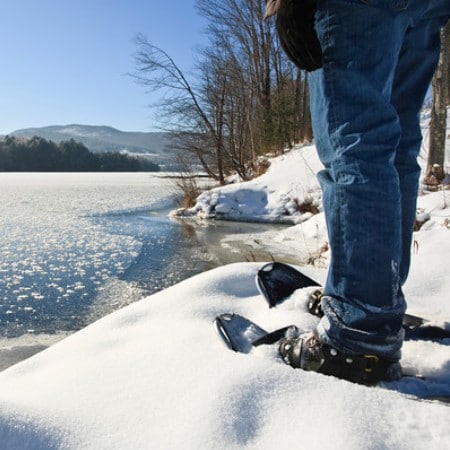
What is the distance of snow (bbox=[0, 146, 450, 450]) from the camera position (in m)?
0.54

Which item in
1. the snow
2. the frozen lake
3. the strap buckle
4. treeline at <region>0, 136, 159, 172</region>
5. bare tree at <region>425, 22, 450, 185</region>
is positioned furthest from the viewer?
treeline at <region>0, 136, 159, 172</region>

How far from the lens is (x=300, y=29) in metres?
0.77

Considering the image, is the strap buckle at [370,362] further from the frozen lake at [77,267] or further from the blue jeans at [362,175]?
the frozen lake at [77,267]

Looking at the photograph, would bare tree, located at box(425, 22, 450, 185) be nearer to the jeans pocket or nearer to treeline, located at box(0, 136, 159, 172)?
the jeans pocket

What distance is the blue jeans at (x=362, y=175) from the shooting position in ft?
2.43

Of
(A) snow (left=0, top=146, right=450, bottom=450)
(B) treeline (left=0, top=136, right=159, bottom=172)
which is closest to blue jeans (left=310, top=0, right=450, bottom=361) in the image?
(A) snow (left=0, top=146, right=450, bottom=450)

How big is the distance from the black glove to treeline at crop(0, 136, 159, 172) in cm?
4788

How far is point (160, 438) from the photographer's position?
1.81ft

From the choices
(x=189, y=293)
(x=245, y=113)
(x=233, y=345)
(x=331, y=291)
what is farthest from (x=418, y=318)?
(x=245, y=113)

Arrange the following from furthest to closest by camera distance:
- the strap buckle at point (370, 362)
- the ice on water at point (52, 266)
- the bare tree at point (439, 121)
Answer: the bare tree at point (439, 121), the ice on water at point (52, 266), the strap buckle at point (370, 362)

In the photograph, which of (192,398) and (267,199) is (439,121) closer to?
(267,199)

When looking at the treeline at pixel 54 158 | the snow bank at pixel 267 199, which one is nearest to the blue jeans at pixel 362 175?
the snow bank at pixel 267 199

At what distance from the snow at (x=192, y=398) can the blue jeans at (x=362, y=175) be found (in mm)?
131

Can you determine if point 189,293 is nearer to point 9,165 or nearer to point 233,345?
point 233,345
